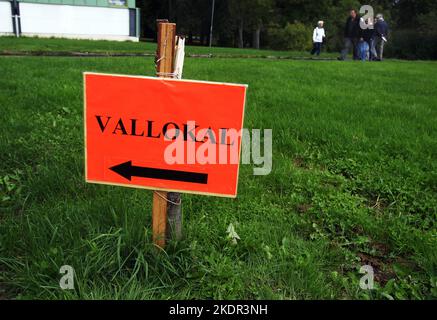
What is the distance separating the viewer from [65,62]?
10.0 m

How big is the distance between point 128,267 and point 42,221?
2.48 feet

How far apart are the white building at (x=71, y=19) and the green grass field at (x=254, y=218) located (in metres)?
21.8

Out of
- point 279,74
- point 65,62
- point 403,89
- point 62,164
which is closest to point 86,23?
point 65,62

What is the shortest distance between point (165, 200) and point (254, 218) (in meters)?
0.93

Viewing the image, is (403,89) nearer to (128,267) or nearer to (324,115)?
(324,115)


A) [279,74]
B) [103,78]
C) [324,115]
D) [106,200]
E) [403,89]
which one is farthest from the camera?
[279,74]

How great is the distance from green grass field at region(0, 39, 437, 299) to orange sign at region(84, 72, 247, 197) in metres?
0.45

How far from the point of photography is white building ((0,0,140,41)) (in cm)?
2517

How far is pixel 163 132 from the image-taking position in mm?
2568

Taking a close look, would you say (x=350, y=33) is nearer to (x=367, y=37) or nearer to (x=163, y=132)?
(x=367, y=37)
